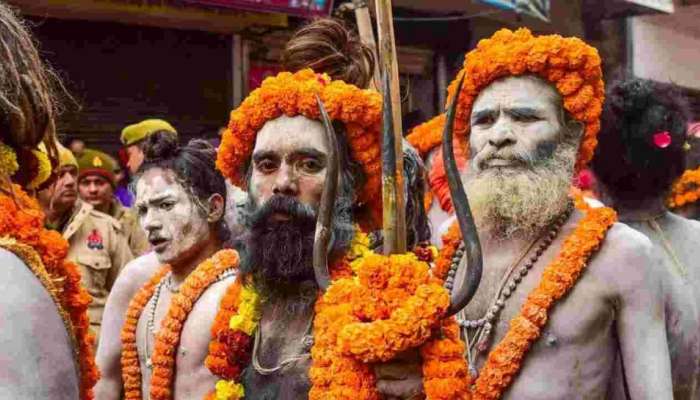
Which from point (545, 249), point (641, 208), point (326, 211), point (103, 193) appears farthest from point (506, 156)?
point (103, 193)

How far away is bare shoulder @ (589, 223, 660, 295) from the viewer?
13.1 feet

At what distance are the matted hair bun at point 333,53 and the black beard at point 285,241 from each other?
0.61 m

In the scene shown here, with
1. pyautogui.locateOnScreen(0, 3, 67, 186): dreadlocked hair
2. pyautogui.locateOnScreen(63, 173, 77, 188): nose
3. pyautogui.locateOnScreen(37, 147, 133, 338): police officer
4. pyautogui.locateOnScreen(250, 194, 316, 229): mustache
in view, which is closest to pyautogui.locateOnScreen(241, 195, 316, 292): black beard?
pyautogui.locateOnScreen(250, 194, 316, 229): mustache

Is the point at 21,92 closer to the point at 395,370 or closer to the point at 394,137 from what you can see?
the point at 394,137

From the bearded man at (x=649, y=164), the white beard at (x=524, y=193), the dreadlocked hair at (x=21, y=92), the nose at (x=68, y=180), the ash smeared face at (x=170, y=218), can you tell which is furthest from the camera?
the nose at (x=68, y=180)

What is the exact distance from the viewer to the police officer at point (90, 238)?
7859 millimetres

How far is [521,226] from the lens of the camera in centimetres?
422

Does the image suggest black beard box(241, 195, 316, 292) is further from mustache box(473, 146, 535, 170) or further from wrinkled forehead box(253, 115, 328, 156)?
mustache box(473, 146, 535, 170)

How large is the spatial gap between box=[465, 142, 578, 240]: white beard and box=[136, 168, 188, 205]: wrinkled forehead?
4.81 ft

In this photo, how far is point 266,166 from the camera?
4113 mm

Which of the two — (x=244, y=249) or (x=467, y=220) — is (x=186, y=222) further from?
(x=467, y=220)

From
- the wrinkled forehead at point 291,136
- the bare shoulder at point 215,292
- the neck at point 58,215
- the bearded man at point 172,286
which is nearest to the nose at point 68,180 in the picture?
the neck at point 58,215

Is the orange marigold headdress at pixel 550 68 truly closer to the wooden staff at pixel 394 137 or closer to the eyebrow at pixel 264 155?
the eyebrow at pixel 264 155

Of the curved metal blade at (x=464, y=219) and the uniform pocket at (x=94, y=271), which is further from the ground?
the curved metal blade at (x=464, y=219)
